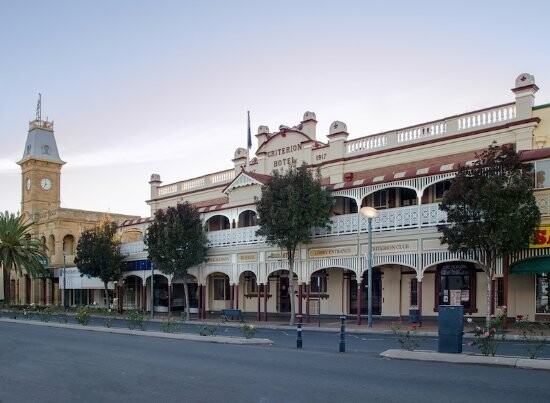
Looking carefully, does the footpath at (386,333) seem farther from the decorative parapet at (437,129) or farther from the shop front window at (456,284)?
the decorative parapet at (437,129)

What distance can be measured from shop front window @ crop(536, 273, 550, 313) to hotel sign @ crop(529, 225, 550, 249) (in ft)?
8.06

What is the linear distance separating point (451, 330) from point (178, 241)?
76.1 ft

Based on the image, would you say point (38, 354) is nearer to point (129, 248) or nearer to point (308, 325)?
point (308, 325)

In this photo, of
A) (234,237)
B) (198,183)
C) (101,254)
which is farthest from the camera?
(198,183)

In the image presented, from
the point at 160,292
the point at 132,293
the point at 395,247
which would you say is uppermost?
the point at 395,247

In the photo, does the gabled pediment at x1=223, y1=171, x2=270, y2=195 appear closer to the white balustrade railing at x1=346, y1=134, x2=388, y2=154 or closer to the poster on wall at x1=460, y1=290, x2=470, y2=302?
the white balustrade railing at x1=346, y1=134, x2=388, y2=154

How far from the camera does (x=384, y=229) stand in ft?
93.4

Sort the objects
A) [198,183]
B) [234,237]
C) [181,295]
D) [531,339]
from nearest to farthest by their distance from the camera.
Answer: [531,339], [234,237], [198,183], [181,295]

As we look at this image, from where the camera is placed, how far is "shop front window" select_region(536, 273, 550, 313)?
2512cm

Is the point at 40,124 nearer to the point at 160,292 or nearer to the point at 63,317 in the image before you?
the point at 160,292

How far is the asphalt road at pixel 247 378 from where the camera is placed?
988 cm

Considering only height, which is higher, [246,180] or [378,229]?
[246,180]

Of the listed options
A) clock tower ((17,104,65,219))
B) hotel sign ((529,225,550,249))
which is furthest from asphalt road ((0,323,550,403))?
clock tower ((17,104,65,219))

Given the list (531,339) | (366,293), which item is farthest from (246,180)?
(531,339)
